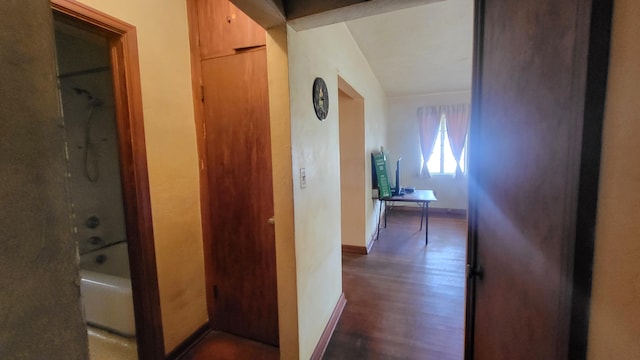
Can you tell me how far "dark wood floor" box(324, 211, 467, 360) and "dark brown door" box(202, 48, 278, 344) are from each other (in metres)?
0.67

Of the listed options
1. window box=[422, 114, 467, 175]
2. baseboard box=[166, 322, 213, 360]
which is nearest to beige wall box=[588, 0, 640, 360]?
baseboard box=[166, 322, 213, 360]

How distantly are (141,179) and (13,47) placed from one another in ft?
4.35

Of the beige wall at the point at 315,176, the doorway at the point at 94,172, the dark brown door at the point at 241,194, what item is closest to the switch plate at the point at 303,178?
the beige wall at the point at 315,176

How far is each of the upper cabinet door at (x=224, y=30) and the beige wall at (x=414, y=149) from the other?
422 cm

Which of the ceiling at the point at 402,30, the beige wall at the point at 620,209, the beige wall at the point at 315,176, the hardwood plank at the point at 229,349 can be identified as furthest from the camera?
the hardwood plank at the point at 229,349

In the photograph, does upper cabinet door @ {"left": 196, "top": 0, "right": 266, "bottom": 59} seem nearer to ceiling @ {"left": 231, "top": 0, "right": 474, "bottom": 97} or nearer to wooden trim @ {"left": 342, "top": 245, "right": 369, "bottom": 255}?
ceiling @ {"left": 231, "top": 0, "right": 474, "bottom": 97}

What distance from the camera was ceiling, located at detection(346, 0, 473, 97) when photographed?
222 centimetres

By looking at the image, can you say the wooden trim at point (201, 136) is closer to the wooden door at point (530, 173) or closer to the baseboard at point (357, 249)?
the wooden door at point (530, 173)

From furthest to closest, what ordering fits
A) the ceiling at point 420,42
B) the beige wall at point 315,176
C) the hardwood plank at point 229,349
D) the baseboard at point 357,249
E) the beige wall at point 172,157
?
1. the baseboard at point 357,249
2. the ceiling at point 420,42
3. the hardwood plank at point 229,349
4. the beige wall at point 172,157
5. the beige wall at point 315,176

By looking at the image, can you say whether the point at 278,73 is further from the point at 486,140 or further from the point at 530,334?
the point at 530,334

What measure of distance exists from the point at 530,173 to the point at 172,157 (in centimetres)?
186

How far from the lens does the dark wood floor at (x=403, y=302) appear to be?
1.87m

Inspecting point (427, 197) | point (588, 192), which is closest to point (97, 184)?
point (588, 192)

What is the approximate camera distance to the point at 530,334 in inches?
27.1
